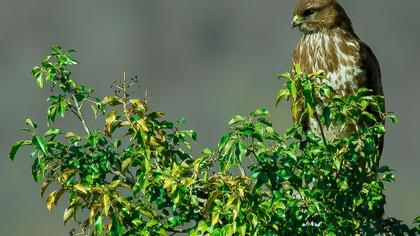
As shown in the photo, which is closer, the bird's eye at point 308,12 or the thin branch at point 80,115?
the thin branch at point 80,115

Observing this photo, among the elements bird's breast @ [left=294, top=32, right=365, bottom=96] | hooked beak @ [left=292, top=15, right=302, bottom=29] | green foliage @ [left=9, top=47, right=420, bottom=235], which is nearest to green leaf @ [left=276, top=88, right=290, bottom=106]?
green foliage @ [left=9, top=47, right=420, bottom=235]

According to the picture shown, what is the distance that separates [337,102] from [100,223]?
6.17 ft

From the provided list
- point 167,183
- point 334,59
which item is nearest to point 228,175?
point 167,183

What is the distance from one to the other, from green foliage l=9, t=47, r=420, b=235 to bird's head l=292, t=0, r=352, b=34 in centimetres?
444

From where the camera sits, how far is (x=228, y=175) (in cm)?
737

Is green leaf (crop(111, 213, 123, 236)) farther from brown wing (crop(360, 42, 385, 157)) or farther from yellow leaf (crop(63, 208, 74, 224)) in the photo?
brown wing (crop(360, 42, 385, 157))

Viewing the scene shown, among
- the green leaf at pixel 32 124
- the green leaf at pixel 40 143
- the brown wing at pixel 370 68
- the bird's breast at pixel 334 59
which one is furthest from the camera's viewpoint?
the brown wing at pixel 370 68

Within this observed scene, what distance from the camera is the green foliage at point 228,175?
23.5ft

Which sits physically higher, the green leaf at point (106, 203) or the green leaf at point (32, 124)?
the green leaf at point (32, 124)

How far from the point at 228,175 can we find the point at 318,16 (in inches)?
214

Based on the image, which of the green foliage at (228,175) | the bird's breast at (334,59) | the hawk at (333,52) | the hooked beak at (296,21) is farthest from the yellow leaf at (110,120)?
the hooked beak at (296,21)

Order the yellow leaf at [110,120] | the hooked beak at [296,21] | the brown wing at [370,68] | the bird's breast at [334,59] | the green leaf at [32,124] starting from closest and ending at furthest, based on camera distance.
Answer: the green leaf at [32,124]
the yellow leaf at [110,120]
the bird's breast at [334,59]
the brown wing at [370,68]
the hooked beak at [296,21]

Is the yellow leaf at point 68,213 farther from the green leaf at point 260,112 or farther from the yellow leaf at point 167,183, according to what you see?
the green leaf at point 260,112

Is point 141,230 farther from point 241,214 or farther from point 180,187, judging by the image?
point 241,214
